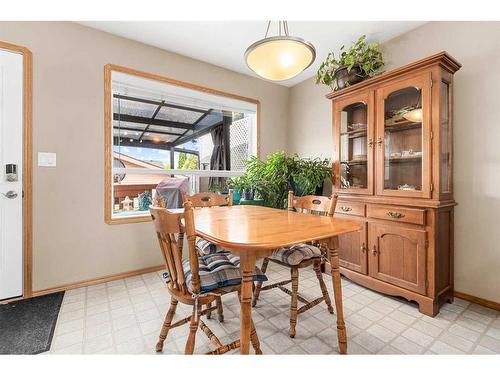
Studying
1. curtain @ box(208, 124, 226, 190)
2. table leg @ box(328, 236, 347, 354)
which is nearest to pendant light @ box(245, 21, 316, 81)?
table leg @ box(328, 236, 347, 354)

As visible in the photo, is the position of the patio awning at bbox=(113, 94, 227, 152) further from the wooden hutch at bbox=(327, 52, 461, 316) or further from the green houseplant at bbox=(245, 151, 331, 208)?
the wooden hutch at bbox=(327, 52, 461, 316)

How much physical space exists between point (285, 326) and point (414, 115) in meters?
1.94

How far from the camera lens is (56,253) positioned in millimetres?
2256

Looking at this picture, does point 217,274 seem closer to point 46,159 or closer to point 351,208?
point 351,208

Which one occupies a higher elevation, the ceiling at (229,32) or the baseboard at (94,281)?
the ceiling at (229,32)

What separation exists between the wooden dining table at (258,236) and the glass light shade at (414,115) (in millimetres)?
1180

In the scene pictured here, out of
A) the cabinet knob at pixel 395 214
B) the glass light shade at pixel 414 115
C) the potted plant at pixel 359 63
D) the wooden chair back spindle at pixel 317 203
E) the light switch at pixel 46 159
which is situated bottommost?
the cabinet knob at pixel 395 214

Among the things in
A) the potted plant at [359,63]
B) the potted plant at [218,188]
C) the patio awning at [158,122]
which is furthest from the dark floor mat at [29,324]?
the potted plant at [359,63]

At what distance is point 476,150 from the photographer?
2.05 metres

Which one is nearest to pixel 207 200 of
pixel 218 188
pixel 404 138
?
pixel 218 188

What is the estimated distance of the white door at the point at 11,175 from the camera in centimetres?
205

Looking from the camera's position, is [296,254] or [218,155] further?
[218,155]

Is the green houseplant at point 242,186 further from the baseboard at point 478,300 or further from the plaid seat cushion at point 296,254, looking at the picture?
the baseboard at point 478,300

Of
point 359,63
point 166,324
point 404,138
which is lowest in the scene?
point 166,324
